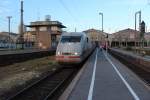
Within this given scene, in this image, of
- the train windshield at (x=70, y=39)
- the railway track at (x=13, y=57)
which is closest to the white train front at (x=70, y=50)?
the train windshield at (x=70, y=39)

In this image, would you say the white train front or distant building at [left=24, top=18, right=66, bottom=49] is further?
distant building at [left=24, top=18, right=66, bottom=49]

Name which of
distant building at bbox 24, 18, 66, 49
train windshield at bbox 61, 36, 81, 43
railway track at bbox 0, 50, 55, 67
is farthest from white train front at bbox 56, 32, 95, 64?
distant building at bbox 24, 18, 66, 49

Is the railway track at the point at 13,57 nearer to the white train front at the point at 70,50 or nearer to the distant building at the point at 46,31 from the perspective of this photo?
the white train front at the point at 70,50

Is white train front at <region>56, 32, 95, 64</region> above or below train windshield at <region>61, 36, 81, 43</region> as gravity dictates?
below

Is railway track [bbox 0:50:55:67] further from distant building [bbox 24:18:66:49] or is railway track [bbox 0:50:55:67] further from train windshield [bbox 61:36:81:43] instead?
distant building [bbox 24:18:66:49]

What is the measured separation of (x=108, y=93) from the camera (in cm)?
1345

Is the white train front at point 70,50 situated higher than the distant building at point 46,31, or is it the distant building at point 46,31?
the distant building at point 46,31

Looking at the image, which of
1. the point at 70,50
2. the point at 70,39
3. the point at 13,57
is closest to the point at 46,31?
the point at 13,57

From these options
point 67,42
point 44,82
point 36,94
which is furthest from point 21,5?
point 36,94

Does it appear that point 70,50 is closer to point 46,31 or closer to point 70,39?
point 70,39

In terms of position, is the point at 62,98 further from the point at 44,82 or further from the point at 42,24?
the point at 42,24

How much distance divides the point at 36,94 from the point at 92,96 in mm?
2881

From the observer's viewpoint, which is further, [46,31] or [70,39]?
[46,31]

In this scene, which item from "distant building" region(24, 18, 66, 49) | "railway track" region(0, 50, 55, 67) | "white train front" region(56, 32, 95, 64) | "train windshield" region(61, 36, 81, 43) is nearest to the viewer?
"white train front" region(56, 32, 95, 64)
